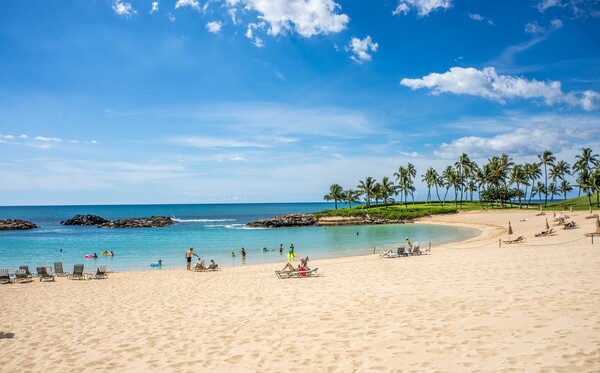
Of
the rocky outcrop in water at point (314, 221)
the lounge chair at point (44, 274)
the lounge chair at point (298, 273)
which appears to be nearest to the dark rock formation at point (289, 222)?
the rocky outcrop in water at point (314, 221)

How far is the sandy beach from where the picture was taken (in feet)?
25.7

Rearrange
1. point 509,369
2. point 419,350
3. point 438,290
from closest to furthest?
1. point 509,369
2. point 419,350
3. point 438,290

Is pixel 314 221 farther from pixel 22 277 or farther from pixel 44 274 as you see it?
pixel 22 277

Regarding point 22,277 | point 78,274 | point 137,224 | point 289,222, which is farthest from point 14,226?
point 78,274

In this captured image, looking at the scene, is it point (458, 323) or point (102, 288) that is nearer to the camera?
point (458, 323)

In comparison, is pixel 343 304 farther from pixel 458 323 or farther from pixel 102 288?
pixel 102 288

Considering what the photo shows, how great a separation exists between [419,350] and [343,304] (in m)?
4.77

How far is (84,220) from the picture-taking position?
357 feet

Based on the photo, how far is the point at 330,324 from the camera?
413 inches

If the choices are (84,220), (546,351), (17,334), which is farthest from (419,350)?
(84,220)

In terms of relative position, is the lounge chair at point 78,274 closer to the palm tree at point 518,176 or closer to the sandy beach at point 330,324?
the sandy beach at point 330,324

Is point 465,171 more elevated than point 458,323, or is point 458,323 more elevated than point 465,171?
point 465,171

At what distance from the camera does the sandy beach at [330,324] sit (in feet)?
25.7

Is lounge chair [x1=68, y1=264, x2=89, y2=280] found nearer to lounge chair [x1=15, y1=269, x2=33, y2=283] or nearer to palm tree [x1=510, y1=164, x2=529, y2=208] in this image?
lounge chair [x1=15, y1=269, x2=33, y2=283]
